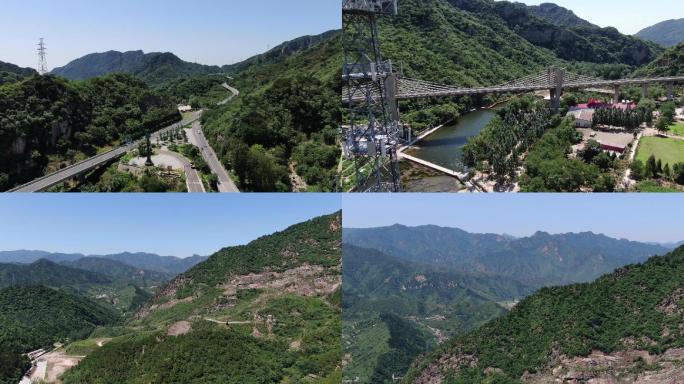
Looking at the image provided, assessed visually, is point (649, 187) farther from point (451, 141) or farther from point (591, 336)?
point (451, 141)

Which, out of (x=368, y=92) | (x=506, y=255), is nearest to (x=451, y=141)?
(x=368, y=92)

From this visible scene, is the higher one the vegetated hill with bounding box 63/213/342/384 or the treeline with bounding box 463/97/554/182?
the treeline with bounding box 463/97/554/182

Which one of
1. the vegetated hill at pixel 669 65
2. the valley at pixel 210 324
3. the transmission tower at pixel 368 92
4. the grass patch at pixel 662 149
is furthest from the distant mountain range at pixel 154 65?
the transmission tower at pixel 368 92

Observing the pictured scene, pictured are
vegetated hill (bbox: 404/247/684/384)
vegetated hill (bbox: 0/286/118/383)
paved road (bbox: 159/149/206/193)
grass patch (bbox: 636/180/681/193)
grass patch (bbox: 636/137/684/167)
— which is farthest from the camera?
grass patch (bbox: 636/137/684/167)

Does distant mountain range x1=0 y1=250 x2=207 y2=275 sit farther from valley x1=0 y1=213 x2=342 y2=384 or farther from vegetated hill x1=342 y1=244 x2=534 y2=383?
vegetated hill x1=342 y1=244 x2=534 y2=383

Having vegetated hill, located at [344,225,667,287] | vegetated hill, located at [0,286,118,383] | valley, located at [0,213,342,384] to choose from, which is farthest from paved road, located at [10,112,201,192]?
vegetated hill, located at [344,225,667,287]

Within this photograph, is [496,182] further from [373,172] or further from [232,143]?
[373,172]

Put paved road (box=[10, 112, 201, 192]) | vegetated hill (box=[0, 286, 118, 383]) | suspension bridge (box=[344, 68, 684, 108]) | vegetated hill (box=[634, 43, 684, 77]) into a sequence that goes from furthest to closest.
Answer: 1. vegetated hill (box=[634, 43, 684, 77])
2. suspension bridge (box=[344, 68, 684, 108])
3. vegetated hill (box=[0, 286, 118, 383])
4. paved road (box=[10, 112, 201, 192])

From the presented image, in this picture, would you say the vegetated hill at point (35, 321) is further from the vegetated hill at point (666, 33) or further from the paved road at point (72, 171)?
the vegetated hill at point (666, 33)

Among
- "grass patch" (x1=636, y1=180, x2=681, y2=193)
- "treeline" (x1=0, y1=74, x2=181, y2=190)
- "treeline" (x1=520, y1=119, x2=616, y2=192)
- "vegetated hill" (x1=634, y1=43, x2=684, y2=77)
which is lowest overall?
"grass patch" (x1=636, y1=180, x2=681, y2=193)
